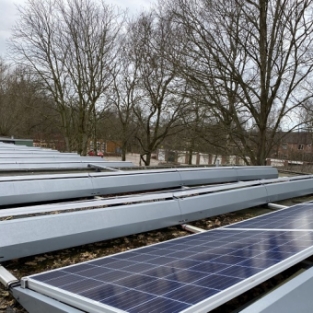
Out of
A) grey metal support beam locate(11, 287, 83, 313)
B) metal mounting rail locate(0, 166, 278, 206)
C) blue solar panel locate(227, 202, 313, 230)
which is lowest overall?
grey metal support beam locate(11, 287, 83, 313)

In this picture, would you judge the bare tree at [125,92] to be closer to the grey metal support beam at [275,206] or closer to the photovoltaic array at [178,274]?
the grey metal support beam at [275,206]

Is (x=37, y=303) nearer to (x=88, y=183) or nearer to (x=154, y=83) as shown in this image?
(x=88, y=183)

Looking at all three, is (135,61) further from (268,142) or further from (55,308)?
(55,308)

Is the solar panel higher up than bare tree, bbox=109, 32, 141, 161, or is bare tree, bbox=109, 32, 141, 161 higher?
bare tree, bbox=109, 32, 141, 161

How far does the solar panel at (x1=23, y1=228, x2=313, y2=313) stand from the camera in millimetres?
1583

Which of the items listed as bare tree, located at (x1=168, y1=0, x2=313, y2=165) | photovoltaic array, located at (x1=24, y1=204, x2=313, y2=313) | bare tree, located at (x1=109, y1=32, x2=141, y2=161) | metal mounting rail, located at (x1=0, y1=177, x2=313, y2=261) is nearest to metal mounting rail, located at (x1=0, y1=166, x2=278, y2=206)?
metal mounting rail, located at (x1=0, y1=177, x2=313, y2=261)

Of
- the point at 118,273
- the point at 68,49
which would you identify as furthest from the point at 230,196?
the point at 68,49

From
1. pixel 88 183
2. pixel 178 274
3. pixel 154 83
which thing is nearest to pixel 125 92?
pixel 154 83

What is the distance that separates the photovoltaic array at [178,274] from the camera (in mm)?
1588

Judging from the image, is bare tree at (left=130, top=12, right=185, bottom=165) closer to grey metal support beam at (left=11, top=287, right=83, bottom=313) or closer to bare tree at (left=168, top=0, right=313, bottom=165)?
bare tree at (left=168, top=0, right=313, bottom=165)

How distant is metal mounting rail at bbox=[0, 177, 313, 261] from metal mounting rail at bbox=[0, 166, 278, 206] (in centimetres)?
124

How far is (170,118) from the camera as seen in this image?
24.8 metres

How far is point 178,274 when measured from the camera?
202 cm

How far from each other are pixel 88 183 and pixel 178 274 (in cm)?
327
